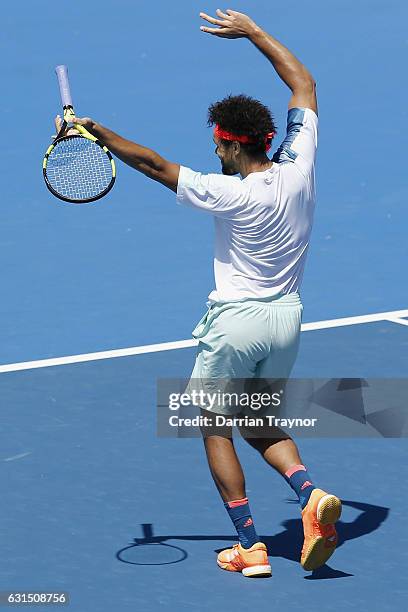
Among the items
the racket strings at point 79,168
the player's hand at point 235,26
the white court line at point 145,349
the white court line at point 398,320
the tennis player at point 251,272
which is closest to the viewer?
the tennis player at point 251,272

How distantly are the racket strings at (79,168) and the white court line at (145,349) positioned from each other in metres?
1.71

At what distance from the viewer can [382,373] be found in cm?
1138

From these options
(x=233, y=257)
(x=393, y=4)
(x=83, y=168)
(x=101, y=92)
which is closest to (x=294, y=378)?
(x=83, y=168)

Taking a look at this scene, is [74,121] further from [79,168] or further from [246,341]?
[79,168]

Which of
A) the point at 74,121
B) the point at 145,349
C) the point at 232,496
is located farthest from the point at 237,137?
the point at 145,349

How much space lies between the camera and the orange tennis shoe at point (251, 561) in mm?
8508

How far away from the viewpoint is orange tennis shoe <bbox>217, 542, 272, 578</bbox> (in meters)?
8.51

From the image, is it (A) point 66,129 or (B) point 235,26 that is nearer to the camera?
(A) point 66,129

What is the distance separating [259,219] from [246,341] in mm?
585

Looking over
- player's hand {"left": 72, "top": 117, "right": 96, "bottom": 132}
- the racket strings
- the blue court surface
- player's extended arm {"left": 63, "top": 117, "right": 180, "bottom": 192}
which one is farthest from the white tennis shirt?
the blue court surface

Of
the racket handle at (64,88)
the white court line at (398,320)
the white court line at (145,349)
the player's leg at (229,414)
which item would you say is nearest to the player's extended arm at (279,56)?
the racket handle at (64,88)

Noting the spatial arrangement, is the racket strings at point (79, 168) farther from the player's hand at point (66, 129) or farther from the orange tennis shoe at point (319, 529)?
the orange tennis shoe at point (319, 529)

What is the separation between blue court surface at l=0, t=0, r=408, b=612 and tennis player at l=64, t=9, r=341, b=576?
330 millimetres

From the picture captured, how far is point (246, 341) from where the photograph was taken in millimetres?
8469
